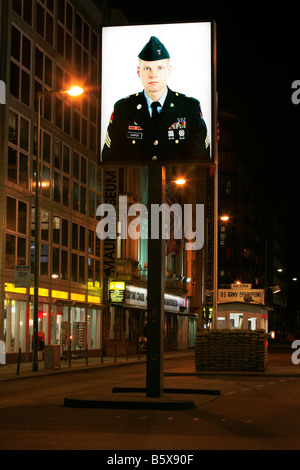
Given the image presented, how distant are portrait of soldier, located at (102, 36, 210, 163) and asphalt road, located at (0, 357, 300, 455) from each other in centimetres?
550

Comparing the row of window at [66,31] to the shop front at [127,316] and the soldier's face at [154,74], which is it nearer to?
the shop front at [127,316]

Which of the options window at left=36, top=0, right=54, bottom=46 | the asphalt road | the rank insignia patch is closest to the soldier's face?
the rank insignia patch

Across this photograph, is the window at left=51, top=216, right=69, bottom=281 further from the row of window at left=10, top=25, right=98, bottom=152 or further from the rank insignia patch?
the rank insignia patch

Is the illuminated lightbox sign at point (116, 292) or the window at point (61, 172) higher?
the window at point (61, 172)

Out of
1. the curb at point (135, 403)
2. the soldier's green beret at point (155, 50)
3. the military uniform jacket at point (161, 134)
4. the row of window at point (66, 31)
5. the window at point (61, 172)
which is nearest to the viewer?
the curb at point (135, 403)

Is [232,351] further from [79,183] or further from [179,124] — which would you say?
[79,183]

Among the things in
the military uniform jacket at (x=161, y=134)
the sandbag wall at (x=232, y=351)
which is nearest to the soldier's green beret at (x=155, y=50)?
the military uniform jacket at (x=161, y=134)

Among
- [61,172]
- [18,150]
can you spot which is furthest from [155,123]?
[61,172]

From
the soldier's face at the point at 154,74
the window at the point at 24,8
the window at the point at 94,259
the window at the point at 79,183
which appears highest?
the window at the point at 24,8

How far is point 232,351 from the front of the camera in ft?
96.5

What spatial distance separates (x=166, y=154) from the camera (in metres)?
16.4

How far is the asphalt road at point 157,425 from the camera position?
1054 centimetres

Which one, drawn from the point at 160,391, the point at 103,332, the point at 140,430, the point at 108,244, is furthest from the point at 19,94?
the point at 140,430

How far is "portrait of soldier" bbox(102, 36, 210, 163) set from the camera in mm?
16391
